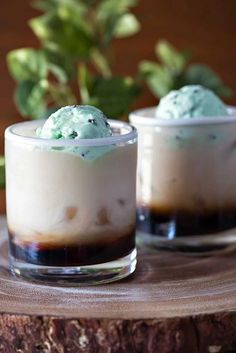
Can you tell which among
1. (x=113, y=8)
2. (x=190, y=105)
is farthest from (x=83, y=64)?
(x=190, y=105)

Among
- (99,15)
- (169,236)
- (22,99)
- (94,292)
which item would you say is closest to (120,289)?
(94,292)

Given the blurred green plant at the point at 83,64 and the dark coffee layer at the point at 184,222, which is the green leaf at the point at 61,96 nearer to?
the blurred green plant at the point at 83,64

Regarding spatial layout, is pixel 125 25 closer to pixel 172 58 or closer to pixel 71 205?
pixel 172 58

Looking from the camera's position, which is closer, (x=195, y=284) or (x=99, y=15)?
(x=195, y=284)

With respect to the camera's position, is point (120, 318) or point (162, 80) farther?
point (162, 80)

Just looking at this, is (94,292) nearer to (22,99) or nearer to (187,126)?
(187,126)

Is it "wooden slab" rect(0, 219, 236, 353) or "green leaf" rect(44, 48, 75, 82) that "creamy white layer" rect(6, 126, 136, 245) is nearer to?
"wooden slab" rect(0, 219, 236, 353)

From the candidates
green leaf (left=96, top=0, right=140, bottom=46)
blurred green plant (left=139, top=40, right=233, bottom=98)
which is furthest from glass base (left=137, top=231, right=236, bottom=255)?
green leaf (left=96, top=0, right=140, bottom=46)
